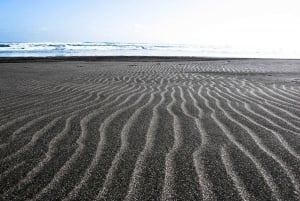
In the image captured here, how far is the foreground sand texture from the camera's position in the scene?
8.39 ft

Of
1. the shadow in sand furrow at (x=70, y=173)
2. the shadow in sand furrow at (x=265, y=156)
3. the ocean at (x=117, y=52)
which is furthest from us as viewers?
the ocean at (x=117, y=52)

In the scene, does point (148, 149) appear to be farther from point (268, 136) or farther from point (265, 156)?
point (268, 136)

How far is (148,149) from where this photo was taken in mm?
3477

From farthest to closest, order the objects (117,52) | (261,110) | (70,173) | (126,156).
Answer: (117,52), (261,110), (126,156), (70,173)

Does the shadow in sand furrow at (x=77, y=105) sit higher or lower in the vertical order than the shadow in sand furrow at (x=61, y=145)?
lower

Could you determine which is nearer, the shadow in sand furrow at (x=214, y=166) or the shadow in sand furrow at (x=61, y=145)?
the shadow in sand furrow at (x=214, y=166)

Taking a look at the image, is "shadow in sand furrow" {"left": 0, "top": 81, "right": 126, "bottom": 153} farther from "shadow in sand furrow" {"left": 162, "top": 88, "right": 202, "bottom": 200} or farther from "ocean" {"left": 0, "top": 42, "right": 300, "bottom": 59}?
"ocean" {"left": 0, "top": 42, "right": 300, "bottom": 59}

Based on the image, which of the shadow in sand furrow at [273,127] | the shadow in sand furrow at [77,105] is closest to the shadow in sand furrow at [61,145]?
the shadow in sand furrow at [77,105]

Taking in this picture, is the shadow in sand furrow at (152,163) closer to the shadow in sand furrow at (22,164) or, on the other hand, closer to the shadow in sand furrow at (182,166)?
the shadow in sand furrow at (182,166)

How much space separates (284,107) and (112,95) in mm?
3111

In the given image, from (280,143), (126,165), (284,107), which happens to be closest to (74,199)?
(126,165)

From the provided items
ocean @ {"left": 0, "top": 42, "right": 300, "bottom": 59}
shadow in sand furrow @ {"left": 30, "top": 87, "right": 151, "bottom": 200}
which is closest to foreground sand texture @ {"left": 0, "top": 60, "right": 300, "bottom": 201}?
shadow in sand furrow @ {"left": 30, "top": 87, "right": 151, "bottom": 200}

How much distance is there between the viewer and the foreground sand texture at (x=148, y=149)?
2557mm

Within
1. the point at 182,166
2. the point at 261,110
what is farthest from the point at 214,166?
the point at 261,110
